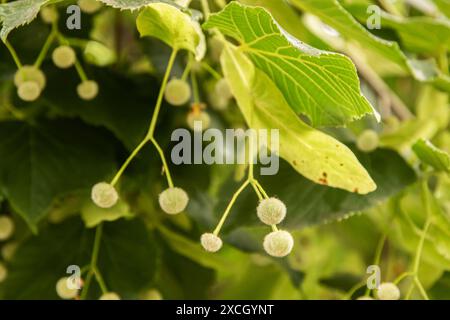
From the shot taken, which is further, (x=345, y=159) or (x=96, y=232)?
(x=96, y=232)

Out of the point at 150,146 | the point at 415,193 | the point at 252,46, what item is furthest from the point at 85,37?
the point at 415,193

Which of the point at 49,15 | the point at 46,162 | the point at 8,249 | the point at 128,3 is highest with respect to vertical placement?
the point at 128,3

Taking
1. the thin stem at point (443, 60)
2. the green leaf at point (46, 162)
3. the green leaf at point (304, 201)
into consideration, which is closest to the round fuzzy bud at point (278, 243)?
→ the green leaf at point (304, 201)

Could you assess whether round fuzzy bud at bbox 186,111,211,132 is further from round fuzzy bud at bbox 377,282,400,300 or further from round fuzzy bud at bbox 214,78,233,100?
round fuzzy bud at bbox 377,282,400,300

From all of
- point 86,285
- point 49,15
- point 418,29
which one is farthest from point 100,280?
point 418,29

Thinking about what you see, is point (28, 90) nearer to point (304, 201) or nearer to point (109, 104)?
point (109, 104)

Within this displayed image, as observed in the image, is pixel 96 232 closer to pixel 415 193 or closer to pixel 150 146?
pixel 150 146

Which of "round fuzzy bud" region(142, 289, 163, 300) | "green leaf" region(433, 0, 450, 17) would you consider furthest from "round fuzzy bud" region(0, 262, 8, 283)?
"green leaf" region(433, 0, 450, 17)
